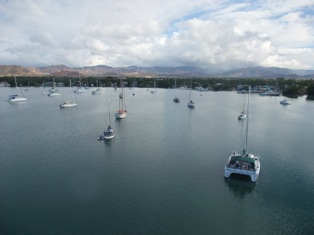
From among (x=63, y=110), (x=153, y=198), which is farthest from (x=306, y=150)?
(x=63, y=110)

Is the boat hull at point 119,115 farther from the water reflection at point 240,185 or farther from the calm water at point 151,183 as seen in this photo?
the water reflection at point 240,185

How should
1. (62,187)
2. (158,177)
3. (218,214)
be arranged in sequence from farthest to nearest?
1. (158,177)
2. (62,187)
3. (218,214)

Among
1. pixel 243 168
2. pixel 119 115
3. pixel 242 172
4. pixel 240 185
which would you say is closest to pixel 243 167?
pixel 243 168

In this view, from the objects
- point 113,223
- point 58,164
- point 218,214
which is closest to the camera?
point 113,223

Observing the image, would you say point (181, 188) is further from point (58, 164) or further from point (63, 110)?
point (63, 110)

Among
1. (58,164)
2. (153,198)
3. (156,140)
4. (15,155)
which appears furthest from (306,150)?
(15,155)

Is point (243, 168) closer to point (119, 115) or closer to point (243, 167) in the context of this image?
point (243, 167)

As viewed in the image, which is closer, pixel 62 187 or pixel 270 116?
pixel 62 187

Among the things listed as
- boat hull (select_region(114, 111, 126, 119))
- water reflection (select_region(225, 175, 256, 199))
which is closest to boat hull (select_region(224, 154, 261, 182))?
water reflection (select_region(225, 175, 256, 199))
